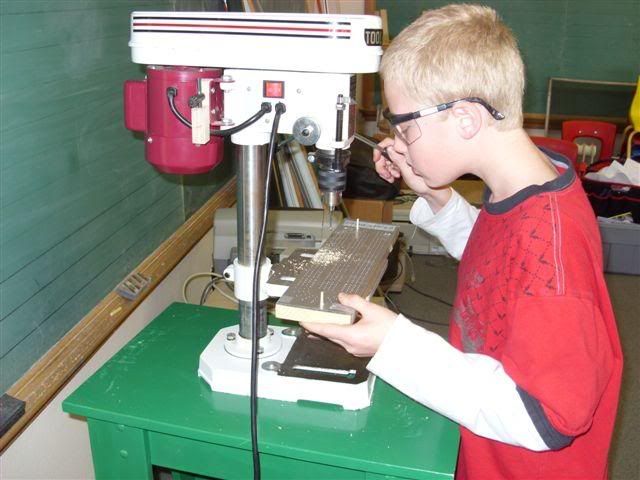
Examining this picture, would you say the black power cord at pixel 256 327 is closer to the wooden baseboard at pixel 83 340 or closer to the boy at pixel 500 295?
the boy at pixel 500 295

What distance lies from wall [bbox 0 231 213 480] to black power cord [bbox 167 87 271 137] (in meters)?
0.65

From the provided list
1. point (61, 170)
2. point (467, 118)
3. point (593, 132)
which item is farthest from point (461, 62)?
point (593, 132)

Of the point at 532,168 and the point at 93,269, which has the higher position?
the point at 532,168

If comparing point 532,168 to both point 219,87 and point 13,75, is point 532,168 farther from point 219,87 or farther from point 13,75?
point 13,75

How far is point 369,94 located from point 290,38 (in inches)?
131

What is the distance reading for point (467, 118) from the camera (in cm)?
93

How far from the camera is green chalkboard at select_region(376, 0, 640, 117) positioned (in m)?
3.99

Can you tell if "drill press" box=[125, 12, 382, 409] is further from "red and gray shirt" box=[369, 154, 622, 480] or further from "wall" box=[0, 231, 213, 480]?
"wall" box=[0, 231, 213, 480]

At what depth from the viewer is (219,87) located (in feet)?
3.17

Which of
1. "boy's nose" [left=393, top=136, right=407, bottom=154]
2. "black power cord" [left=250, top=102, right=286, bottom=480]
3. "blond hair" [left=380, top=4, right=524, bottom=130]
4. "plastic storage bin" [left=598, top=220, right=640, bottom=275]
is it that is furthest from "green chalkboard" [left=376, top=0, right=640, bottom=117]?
"black power cord" [left=250, top=102, right=286, bottom=480]

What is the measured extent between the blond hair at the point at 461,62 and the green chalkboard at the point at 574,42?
10.8 ft

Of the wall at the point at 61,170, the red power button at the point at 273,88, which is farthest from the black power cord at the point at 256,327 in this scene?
the wall at the point at 61,170

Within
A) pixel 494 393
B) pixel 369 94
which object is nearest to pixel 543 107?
pixel 369 94

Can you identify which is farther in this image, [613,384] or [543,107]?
[543,107]
